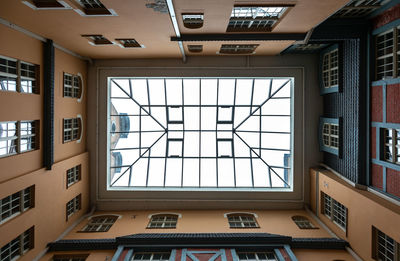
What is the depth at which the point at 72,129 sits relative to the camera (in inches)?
780

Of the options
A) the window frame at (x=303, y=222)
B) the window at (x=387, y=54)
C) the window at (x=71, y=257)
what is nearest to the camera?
the window at (x=387, y=54)

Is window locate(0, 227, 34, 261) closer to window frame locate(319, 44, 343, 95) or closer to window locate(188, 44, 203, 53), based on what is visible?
window locate(188, 44, 203, 53)

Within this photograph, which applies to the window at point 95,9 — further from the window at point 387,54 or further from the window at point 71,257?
the window at point 387,54

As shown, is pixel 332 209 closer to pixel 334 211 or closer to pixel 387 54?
pixel 334 211

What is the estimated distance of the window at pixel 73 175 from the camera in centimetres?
1912

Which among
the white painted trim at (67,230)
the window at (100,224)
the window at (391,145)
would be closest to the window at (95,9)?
the white painted trim at (67,230)

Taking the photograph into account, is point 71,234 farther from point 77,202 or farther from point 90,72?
point 90,72

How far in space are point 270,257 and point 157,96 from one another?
1424 cm

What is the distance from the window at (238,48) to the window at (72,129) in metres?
11.8

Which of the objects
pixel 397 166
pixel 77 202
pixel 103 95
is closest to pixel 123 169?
pixel 77 202

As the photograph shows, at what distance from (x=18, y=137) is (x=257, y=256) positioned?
1439cm

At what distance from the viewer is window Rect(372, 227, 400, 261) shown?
12.8 meters

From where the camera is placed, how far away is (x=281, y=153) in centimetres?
2266

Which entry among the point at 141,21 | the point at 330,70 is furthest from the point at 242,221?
the point at 141,21
